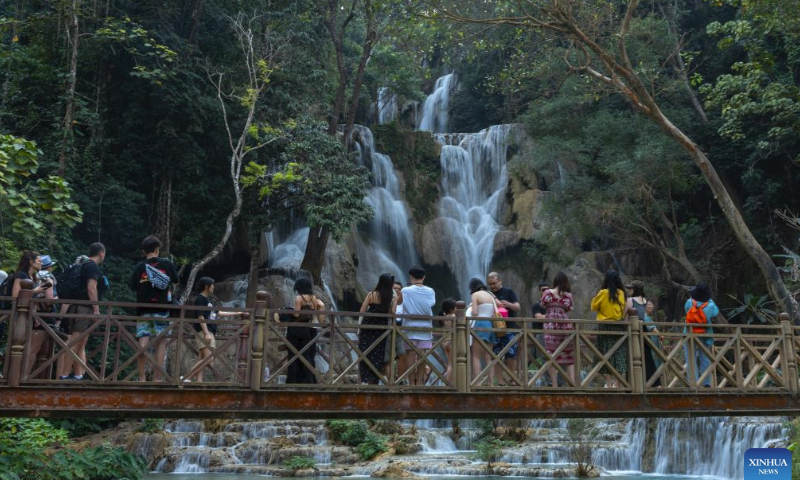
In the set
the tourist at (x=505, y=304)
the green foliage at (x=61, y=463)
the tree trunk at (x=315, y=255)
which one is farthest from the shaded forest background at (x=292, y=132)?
the tourist at (x=505, y=304)

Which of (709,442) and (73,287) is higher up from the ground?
(73,287)

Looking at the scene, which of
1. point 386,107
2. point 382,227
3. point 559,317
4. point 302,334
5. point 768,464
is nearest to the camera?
point 768,464

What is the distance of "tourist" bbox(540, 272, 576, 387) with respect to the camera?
30.4 feet

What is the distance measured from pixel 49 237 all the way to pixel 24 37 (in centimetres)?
890

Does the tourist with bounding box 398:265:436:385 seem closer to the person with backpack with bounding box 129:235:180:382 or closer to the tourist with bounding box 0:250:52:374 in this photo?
the person with backpack with bounding box 129:235:180:382

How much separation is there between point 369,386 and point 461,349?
1134mm

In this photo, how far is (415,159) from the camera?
29375mm

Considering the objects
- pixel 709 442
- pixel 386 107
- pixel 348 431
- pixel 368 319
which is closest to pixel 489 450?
pixel 348 431

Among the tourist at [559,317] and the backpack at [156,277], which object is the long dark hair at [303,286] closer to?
the backpack at [156,277]

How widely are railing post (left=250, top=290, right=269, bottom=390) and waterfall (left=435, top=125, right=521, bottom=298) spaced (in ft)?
61.5

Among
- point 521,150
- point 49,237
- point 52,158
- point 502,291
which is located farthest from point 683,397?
point 521,150

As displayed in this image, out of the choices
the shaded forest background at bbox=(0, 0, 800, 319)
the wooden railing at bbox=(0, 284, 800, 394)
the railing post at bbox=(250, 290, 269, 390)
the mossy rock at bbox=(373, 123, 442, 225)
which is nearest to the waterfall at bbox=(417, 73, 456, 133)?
the mossy rock at bbox=(373, 123, 442, 225)

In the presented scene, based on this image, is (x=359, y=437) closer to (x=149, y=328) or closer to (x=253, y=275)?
(x=253, y=275)

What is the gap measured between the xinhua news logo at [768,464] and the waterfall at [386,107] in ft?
104
